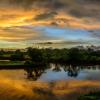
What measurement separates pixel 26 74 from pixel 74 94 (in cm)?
1868

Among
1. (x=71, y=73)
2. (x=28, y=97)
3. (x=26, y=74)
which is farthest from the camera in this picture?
(x=71, y=73)

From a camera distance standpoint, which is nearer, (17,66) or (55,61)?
(17,66)

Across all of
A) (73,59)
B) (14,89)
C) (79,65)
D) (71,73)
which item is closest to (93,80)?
(71,73)

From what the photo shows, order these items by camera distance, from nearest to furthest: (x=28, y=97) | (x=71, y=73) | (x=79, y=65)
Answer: (x=28, y=97)
(x=71, y=73)
(x=79, y=65)

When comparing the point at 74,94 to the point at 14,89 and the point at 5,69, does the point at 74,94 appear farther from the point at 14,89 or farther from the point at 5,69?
the point at 5,69

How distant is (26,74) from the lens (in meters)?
46.9

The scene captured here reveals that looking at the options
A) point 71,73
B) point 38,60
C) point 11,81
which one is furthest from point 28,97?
point 38,60

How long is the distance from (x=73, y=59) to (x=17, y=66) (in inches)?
648

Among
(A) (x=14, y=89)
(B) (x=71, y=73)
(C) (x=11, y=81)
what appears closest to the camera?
(A) (x=14, y=89)

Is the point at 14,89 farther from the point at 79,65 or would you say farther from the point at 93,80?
the point at 79,65

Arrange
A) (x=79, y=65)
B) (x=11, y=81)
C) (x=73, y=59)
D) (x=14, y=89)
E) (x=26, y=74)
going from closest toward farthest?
(x=14, y=89) < (x=11, y=81) < (x=26, y=74) < (x=79, y=65) < (x=73, y=59)

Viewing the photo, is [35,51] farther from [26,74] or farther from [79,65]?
[26,74]

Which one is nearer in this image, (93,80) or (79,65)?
(93,80)

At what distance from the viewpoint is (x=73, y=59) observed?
65938 millimetres
